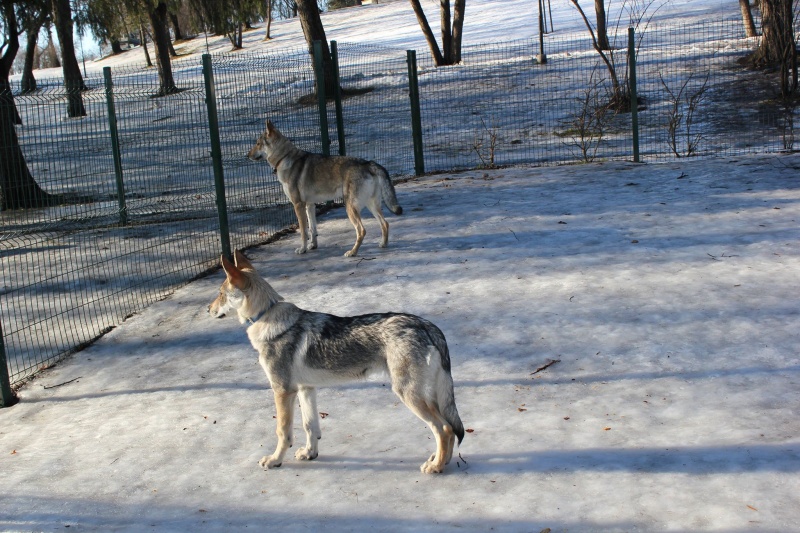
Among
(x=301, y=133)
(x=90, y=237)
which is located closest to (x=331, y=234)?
(x=301, y=133)

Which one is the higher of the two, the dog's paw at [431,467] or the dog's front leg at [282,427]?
the dog's front leg at [282,427]

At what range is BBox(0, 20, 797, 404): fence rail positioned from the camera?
8596 millimetres

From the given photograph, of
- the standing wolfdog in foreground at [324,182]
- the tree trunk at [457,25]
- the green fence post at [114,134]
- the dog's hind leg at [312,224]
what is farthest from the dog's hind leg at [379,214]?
the tree trunk at [457,25]

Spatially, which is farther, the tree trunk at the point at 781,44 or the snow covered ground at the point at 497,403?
the tree trunk at the point at 781,44

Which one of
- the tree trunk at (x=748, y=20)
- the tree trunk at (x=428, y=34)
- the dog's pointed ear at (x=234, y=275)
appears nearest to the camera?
the dog's pointed ear at (x=234, y=275)

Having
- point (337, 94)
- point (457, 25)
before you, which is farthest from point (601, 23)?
point (337, 94)

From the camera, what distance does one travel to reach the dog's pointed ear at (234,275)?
452 centimetres

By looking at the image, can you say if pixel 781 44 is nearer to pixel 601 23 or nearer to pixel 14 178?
pixel 601 23

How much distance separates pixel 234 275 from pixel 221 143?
28.0 ft

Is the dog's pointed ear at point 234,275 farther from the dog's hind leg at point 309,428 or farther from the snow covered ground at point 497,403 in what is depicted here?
the snow covered ground at point 497,403

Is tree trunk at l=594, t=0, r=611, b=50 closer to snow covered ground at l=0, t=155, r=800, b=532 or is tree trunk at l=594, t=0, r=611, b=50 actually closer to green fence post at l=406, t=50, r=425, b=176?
green fence post at l=406, t=50, r=425, b=176

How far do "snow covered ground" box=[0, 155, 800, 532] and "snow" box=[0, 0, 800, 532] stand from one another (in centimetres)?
2

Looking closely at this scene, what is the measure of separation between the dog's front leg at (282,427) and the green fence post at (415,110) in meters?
10.2

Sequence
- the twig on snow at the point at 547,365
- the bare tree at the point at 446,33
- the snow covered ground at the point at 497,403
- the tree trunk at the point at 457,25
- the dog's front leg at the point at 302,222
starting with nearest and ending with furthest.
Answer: the snow covered ground at the point at 497,403, the twig on snow at the point at 547,365, the dog's front leg at the point at 302,222, the bare tree at the point at 446,33, the tree trunk at the point at 457,25
